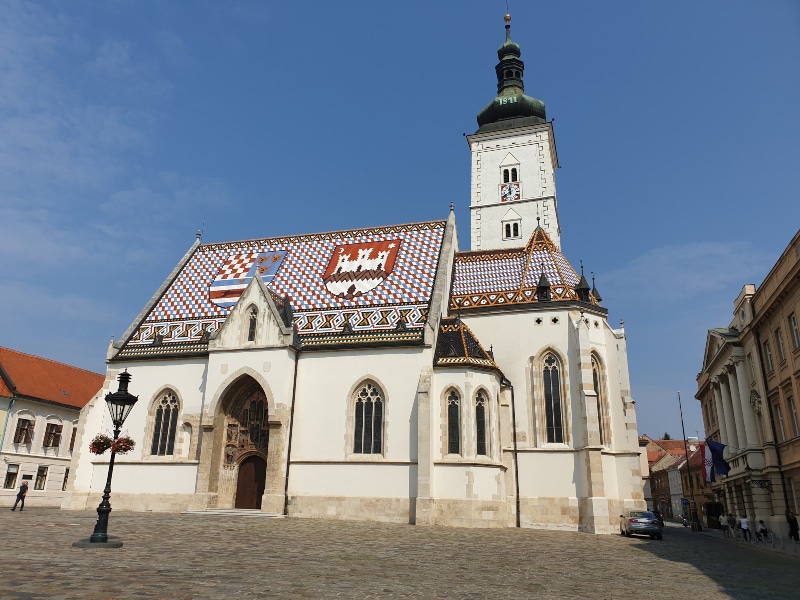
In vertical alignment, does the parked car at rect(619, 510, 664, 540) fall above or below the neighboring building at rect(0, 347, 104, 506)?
below

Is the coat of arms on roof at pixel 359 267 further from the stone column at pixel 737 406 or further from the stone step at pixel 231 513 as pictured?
the stone column at pixel 737 406

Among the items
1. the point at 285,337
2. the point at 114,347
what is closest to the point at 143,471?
the point at 114,347

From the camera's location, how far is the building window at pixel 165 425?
29.3 meters

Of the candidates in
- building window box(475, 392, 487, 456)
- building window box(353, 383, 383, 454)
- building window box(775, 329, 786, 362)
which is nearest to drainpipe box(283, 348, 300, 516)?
building window box(353, 383, 383, 454)

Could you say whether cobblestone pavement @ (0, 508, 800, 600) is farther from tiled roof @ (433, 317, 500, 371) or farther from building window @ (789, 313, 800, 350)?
tiled roof @ (433, 317, 500, 371)

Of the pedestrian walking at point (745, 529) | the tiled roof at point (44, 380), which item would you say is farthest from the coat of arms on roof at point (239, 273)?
the pedestrian walking at point (745, 529)

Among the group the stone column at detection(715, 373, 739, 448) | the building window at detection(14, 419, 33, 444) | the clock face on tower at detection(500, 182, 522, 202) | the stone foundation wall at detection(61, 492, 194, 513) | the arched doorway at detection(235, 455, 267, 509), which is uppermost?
the clock face on tower at detection(500, 182, 522, 202)

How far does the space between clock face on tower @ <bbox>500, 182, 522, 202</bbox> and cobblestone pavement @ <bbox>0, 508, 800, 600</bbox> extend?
96.8 ft

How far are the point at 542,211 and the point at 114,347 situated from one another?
97.8 ft

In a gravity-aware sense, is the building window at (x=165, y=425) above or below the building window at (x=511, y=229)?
below

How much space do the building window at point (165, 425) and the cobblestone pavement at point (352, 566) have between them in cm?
904

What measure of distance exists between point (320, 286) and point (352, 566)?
21848 millimetres

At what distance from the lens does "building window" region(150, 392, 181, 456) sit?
96.2 ft

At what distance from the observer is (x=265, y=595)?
8273 millimetres
